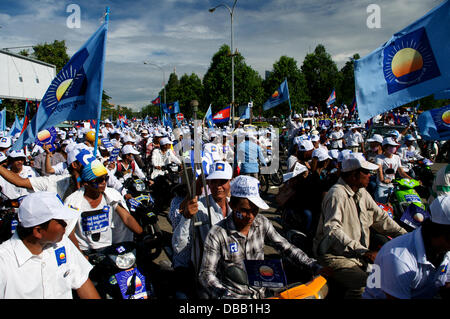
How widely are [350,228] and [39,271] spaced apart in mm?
2905

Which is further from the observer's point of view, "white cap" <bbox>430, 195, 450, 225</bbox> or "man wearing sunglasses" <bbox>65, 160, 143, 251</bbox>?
"man wearing sunglasses" <bbox>65, 160, 143, 251</bbox>

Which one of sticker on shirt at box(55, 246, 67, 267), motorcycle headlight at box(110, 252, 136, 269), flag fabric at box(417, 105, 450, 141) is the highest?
flag fabric at box(417, 105, 450, 141)

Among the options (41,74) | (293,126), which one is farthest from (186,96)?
(293,126)

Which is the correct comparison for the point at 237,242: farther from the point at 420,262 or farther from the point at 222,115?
the point at 222,115

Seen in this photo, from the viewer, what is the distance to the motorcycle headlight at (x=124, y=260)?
2.90 m

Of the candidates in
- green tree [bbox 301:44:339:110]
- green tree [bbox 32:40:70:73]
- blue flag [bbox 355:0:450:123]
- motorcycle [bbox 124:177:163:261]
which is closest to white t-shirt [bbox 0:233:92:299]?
motorcycle [bbox 124:177:163:261]

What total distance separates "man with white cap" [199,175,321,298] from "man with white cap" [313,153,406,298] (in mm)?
513

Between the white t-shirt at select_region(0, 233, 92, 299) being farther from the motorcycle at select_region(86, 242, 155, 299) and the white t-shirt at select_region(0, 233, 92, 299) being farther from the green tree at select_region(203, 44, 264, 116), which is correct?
the green tree at select_region(203, 44, 264, 116)

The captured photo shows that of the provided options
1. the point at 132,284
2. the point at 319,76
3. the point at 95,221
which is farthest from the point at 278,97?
the point at 319,76

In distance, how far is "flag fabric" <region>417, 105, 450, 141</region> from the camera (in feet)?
16.3

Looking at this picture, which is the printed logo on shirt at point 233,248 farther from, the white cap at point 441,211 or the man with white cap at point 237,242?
the white cap at point 441,211

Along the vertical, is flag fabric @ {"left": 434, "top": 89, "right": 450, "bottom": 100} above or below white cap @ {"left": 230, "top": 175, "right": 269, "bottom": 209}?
above

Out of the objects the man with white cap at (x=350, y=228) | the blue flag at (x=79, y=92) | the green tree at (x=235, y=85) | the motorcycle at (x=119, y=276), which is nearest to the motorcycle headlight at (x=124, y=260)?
the motorcycle at (x=119, y=276)
